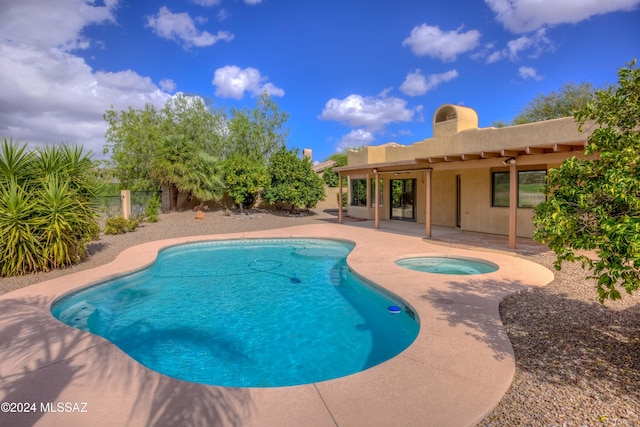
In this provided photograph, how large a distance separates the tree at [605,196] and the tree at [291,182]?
1736 centimetres

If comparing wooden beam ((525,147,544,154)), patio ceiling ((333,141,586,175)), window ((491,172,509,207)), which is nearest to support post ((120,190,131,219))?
patio ceiling ((333,141,586,175))

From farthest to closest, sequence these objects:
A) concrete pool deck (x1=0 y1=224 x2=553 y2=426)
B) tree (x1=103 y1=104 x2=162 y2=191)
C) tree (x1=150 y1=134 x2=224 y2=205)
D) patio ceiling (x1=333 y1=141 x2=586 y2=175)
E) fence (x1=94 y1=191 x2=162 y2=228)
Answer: tree (x1=103 y1=104 x2=162 y2=191)
tree (x1=150 y1=134 x2=224 y2=205)
fence (x1=94 y1=191 x2=162 y2=228)
patio ceiling (x1=333 y1=141 x2=586 y2=175)
concrete pool deck (x1=0 y1=224 x2=553 y2=426)

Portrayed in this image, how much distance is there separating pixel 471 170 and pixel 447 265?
20.1ft

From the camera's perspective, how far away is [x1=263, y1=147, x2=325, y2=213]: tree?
20.3 m

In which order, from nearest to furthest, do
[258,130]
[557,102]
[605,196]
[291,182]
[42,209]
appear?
[605,196] < [42,209] < [291,182] < [557,102] < [258,130]

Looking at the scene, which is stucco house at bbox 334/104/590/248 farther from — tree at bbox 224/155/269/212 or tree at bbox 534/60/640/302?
tree at bbox 534/60/640/302

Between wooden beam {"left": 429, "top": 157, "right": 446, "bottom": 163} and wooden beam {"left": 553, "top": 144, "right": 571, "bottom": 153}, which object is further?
wooden beam {"left": 429, "top": 157, "right": 446, "bottom": 163}

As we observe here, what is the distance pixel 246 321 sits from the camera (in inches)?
242

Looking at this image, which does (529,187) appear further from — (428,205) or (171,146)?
(171,146)

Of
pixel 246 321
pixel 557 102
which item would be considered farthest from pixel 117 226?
pixel 557 102

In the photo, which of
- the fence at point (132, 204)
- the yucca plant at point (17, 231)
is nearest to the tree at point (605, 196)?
the yucca plant at point (17, 231)

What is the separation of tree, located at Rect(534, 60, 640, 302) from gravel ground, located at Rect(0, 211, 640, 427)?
92 centimetres

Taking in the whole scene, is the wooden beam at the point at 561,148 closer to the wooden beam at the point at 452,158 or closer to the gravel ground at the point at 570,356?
the wooden beam at the point at 452,158

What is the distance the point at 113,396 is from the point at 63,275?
20.9 ft
